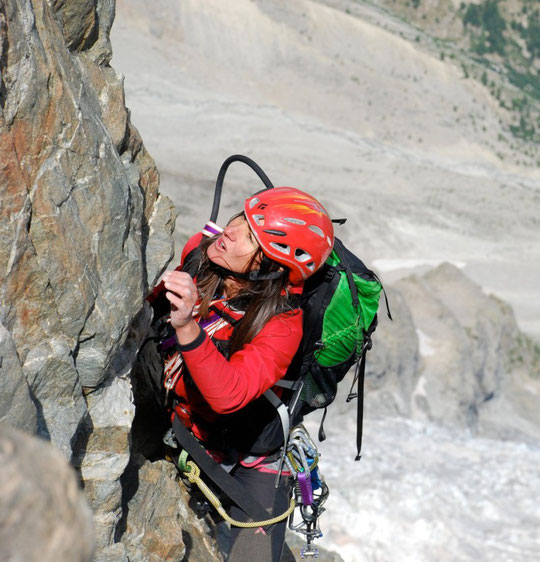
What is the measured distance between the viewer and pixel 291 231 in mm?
3648

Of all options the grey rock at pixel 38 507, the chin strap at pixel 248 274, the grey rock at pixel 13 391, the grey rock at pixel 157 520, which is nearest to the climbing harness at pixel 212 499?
the grey rock at pixel 157 520

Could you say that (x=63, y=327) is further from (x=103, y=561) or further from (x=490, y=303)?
(x=490, y=303)

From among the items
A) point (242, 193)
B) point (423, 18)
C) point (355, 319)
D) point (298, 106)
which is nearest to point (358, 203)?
point (242, 193)

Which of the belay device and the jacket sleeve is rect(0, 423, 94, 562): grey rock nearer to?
the jacket sleeve

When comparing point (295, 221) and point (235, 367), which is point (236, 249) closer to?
point (295, 221)

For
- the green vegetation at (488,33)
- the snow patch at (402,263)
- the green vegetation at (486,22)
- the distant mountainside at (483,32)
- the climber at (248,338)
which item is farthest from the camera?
the green vegetation at (486,22)

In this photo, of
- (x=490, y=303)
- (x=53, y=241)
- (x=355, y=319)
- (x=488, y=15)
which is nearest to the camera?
(x=53, y=241)

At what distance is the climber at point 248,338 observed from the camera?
3322 millimetres

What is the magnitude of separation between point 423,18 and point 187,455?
208 feet

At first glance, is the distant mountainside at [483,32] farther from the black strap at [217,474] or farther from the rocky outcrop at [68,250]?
the black strap at [217,474]

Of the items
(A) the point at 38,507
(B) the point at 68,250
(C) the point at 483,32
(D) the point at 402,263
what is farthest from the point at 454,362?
(C) the point at 483,32

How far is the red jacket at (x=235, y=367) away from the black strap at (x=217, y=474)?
120 millimetres

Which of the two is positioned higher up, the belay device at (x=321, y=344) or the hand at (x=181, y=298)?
the hand at (x=181, y=298)

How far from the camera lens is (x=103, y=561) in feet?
11.5
